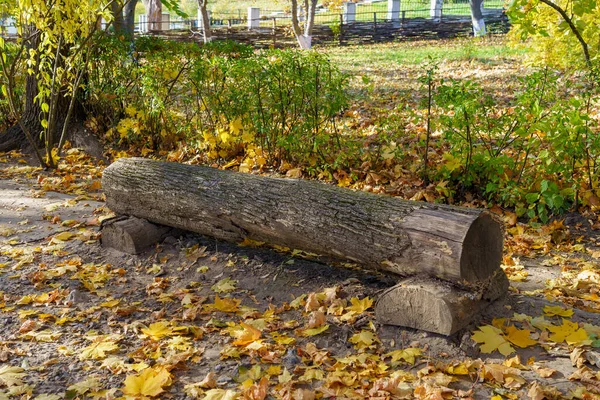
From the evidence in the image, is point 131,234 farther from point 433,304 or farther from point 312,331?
point 433,304

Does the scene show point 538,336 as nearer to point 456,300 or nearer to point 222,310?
point 456,300

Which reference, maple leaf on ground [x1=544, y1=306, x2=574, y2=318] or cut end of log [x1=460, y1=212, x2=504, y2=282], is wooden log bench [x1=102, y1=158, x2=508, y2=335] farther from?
maple leaf on ground [x1=544, y1=306, x2=574, y2=318]

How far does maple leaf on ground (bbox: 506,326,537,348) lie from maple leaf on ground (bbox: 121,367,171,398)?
1.69 meters

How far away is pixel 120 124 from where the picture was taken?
7.90m

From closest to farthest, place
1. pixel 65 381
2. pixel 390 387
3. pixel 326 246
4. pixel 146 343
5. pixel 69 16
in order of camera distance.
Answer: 1. pixel 390 387
2. pixel 65 381
3. pixel 146 343
4. pixel 326 246
5. pixel 69 16

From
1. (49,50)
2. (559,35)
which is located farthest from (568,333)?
(559,35)

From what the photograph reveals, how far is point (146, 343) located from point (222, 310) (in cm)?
53

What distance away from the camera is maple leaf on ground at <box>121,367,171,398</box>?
302cm

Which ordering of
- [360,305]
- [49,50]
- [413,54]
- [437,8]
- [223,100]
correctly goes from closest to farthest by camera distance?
[360,305] → [49,50] → [223,100] → [413,54] → [437,8]

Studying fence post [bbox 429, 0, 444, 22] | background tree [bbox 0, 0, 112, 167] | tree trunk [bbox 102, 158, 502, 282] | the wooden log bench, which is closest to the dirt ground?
the wooden log bench

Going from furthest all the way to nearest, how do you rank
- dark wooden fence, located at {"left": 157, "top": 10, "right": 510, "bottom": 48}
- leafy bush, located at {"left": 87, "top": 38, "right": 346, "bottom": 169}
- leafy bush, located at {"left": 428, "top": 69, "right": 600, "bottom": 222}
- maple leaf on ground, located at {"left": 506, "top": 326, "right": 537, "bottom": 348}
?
dark wooden fence, located at {"left": 157, "top": 10, "right": 510, "bottom": 48} → leafy bush, located at {"left": 87, "top": 38, "right": 346, "bottom": 169} → leafy bush, located at {"left": 428, "top": 69, "right": 600, "bottom": 222} → maple leaf on ground, located at {"left": 506, "top": 326, "right": 537, "bottom": 348}

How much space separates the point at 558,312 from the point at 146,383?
2165 mm

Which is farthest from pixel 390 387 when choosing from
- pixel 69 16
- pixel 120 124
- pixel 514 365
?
pixel 120 124

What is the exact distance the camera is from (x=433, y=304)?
10.9 feet
